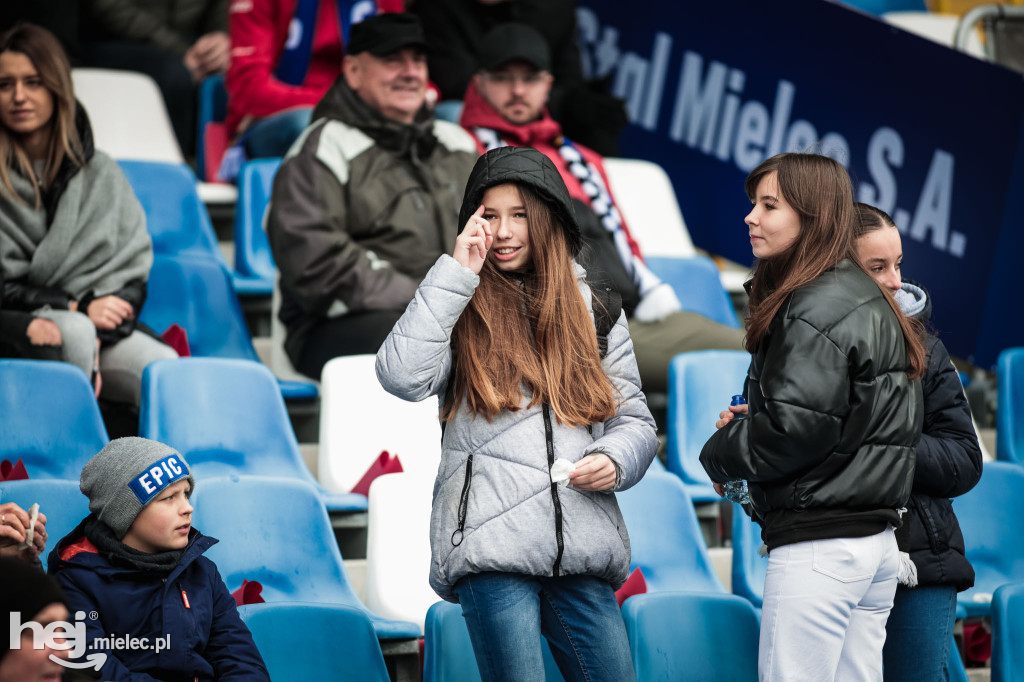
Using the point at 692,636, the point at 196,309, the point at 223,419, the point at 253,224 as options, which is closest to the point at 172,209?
the point at 253,224

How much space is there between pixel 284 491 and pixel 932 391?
4.78ft

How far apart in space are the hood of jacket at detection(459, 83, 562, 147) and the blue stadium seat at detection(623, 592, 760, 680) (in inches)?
83.8

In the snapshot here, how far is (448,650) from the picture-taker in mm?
2609

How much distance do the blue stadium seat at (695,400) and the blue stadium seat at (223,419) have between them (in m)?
0.98

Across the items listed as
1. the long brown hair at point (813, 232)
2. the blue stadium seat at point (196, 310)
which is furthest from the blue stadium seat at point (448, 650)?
the blue stadium seat at point (196, 310)

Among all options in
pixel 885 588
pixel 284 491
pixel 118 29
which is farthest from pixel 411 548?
pixel 118 29

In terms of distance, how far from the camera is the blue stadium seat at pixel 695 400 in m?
3.80

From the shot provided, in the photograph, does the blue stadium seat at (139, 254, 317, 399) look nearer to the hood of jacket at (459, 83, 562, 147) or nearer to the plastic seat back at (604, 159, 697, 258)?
the hood of jacket at (459, 83, 562, 147)

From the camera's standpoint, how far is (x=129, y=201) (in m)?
3.76

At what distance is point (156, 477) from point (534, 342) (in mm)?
753

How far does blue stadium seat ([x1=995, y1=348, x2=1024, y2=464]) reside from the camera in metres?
4.13

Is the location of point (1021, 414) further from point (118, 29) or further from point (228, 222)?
point (118, 29)

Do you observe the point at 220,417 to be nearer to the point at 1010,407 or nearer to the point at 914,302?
the point at 914,302

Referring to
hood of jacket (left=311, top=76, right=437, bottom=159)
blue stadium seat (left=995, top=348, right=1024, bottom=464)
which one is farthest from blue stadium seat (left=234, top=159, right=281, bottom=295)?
blue stadium seat (left=995, top=348, right=1024, bottom=464)
